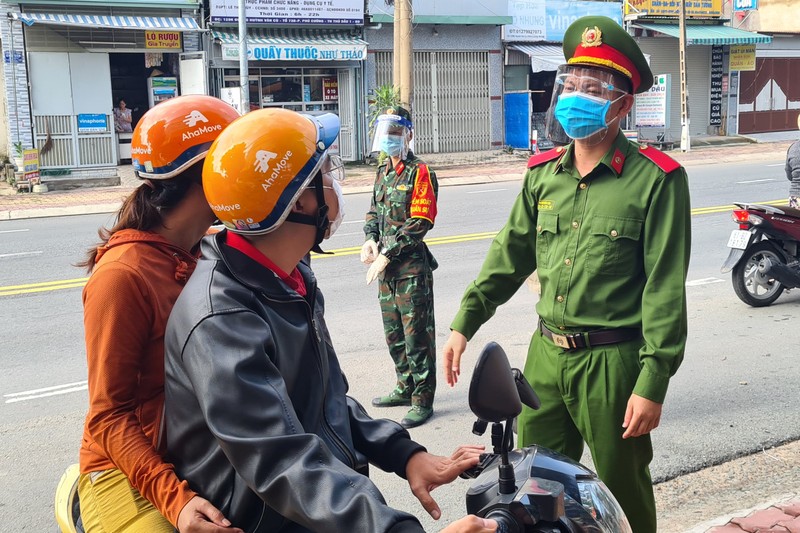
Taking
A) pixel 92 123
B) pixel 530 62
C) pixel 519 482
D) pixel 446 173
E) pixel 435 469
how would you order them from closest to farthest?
1. pixel 519 482
2. pixel 435 469
3. pixel 92 123
4. pixel 446 173
5. pixel 530 62

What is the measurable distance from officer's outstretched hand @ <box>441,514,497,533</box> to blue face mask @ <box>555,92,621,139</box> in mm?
2001

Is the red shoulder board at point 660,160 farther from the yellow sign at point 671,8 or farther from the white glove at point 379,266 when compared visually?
the yellow sign at point 671,8

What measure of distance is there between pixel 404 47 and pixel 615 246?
18.3 m

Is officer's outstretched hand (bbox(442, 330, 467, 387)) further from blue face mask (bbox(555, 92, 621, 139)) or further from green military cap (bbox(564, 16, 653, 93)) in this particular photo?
green military cap (bbox(564, 16, 653, 93))

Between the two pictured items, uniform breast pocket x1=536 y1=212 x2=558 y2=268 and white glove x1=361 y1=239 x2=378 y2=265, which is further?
white glove x1=361 y1=239 x2=378 y2=265

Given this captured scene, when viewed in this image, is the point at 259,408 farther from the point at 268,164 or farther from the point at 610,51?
the point at 610,51

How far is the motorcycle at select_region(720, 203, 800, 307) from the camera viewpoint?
8.77 metres

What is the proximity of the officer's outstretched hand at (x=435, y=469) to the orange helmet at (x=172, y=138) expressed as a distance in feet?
3.76

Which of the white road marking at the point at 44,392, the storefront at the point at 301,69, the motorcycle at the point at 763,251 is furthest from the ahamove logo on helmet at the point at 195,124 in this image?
the storefront at the point at 301,69

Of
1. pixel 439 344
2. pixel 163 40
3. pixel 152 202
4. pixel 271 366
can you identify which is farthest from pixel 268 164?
pixel 163 40

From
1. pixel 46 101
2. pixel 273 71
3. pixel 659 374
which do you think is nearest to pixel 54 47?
pixel 46 101

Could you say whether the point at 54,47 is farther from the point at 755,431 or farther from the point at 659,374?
the point at 659,374

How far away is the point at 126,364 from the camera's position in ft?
7.73

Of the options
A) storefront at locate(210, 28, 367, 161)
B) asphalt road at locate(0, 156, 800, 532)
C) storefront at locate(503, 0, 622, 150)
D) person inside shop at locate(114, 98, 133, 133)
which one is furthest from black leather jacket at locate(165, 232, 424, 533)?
storefront at locate(503, 0, 622, 150)
